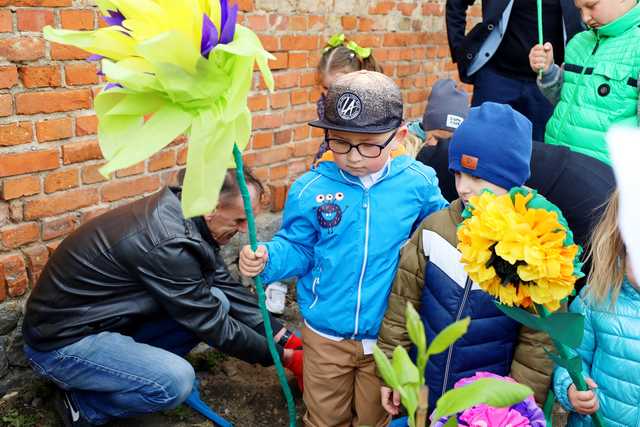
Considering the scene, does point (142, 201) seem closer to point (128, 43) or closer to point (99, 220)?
point (99, 220)

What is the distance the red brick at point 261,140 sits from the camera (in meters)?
3.72

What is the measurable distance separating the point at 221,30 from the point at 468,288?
1.06 meters

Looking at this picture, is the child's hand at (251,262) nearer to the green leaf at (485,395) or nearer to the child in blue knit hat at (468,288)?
the child in blue knit hat at (468,288)

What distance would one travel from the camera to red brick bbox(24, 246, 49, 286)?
278 centimetres

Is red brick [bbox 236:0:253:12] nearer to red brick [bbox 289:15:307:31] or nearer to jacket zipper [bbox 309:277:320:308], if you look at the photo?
red brick [bbox 289:15:307:31]

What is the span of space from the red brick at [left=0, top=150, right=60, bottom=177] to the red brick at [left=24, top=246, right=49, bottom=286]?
1.06 feet

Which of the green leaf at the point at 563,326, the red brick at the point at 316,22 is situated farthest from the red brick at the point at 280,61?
the green leaf at the point at 563,326

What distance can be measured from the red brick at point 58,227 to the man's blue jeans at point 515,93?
2462 millimetres

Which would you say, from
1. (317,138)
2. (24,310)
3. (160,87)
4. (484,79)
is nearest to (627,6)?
(484,79)

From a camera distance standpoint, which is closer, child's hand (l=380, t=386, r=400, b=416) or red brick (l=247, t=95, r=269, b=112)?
child's hand (l=380, t=386, r=400, b=416)

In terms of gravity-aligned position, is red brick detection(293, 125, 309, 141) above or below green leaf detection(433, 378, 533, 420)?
below

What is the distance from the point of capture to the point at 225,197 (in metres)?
2.51

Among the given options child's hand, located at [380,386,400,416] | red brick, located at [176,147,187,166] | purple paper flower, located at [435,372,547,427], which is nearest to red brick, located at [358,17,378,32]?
red brick, located at [176,147,187,166]

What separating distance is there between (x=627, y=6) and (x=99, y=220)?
237cm
